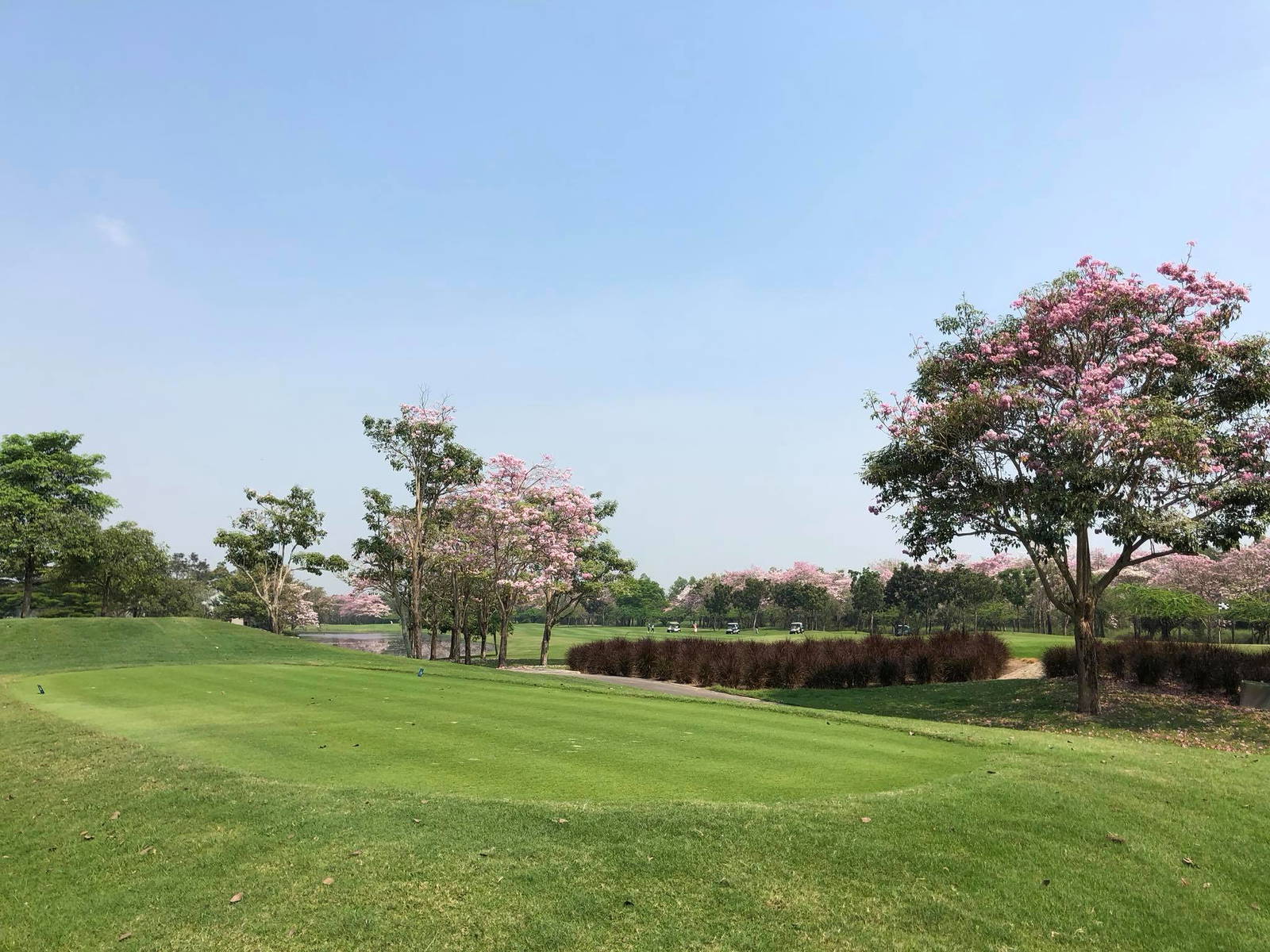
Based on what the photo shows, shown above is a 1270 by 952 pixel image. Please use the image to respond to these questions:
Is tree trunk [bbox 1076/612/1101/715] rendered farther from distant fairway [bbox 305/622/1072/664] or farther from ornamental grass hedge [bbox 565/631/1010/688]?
distant fairway [bbox 305/622/1072/664]

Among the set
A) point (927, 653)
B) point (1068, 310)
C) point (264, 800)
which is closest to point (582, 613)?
point (927, 653)

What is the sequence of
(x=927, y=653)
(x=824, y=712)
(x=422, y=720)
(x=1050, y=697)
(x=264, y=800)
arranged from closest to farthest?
(x=264, y=800), (x=422, y=720), (x=824, y=712), (x=1050, y=697), (x=927, y=653)

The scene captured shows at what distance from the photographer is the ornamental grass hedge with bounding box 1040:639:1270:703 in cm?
2056

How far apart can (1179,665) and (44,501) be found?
59.8 meters

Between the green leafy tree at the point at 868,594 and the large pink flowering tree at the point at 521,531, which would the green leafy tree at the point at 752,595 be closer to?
Result: the green leafy tree at the point at 868,594

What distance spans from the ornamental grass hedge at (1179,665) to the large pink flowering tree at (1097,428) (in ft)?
14.9

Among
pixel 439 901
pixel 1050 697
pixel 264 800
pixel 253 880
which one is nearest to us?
pixel 439 901

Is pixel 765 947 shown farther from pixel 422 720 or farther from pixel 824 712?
pixel 824 712

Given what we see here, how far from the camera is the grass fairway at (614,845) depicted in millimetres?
5039

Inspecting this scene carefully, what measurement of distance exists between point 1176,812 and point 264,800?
350 inches

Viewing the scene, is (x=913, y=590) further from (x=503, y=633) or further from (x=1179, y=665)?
(x=1179, y=665)

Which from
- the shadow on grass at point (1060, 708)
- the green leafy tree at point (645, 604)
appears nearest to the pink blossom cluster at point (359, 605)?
the green leafy tree at point (645, 604)

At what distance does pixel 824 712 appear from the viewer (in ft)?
47.5

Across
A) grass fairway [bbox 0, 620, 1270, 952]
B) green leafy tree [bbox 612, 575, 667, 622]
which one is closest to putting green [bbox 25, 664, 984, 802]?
grass fairway [bbox 0, 620, 1270, 952]
